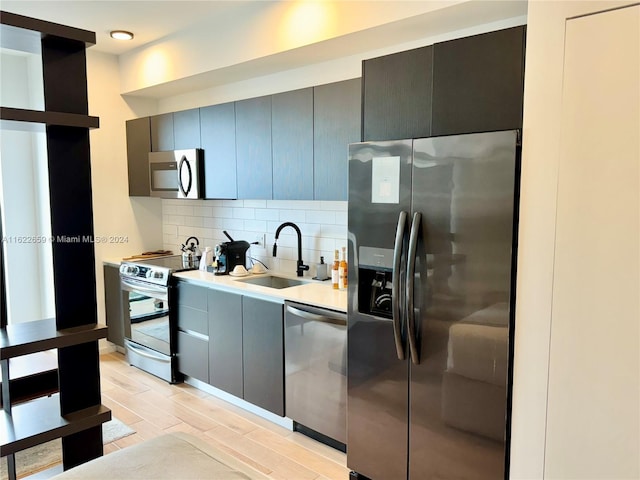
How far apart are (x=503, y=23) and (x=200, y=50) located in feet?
7.45

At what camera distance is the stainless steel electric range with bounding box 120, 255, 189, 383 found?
378cm

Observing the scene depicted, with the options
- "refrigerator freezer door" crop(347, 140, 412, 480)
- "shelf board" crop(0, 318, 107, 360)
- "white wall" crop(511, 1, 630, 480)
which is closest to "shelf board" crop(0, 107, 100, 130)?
"shelf board" crop(0, 318, 107, 360)

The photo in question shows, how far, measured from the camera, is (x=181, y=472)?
131cm

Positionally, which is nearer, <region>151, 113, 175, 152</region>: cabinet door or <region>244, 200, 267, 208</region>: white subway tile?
<region>244, 200, 267, 208</region>: white subway tile

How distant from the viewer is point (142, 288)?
3.94 metres

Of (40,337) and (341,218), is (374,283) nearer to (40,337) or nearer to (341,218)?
(341,218)

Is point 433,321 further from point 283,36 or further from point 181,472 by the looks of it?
point 283,36

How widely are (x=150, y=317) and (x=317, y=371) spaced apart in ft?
6.04

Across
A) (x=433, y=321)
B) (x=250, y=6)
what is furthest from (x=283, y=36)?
(x=433, y=321)

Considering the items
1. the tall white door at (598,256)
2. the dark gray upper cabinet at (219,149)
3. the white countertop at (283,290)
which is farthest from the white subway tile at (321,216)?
the tall white door at (598,256)

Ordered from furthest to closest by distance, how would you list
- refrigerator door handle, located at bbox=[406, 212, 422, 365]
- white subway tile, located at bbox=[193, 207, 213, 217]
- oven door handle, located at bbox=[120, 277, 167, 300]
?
white subway tile, located at bbox=[193, 207, 213, 217], oven door handle, located at bbox=[120, 277, 167, 300], refrigerator door handle, located at bbox=[406, 212, 422, 365]

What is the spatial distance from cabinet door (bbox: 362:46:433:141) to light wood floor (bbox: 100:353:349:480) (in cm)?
188

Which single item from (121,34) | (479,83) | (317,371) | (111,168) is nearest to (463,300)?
(479,83)

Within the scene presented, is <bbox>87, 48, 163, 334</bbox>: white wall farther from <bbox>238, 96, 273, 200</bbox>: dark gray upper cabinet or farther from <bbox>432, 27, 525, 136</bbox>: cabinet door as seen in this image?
<bbox>432, 27, 525, 136</bbox>: cabinet door
